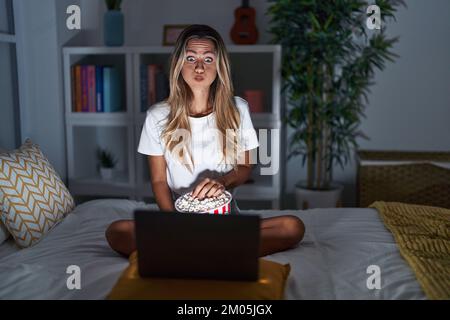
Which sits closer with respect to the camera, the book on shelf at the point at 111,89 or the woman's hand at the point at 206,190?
the woman's hand at the point at 206,190

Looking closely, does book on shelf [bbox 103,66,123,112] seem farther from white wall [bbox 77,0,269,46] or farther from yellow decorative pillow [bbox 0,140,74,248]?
yellow decorative pillow [bbox 0,140,74,248]

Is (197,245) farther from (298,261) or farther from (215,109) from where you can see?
(215,109)

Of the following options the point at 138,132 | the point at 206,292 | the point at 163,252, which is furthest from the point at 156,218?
the point at 138,132

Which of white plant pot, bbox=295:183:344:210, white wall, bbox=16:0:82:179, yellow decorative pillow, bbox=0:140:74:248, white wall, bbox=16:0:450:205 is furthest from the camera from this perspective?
white wall, bbox=16:0:450:205

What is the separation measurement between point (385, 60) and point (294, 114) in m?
0.65

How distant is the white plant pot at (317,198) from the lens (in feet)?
9.72

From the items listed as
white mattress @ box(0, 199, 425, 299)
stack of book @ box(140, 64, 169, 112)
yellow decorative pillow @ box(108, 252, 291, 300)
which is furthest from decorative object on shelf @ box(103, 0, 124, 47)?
yellow decorative pillow @ box(108, 252, 291, 300)

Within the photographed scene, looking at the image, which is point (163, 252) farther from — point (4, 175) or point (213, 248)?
point (4, 175)

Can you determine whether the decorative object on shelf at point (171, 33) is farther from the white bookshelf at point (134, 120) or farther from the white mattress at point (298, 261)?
the white mattress at point (298, 261)

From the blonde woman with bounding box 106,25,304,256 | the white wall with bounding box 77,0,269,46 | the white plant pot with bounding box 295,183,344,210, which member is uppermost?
A: the white wall with bounding box 77,0,269,46

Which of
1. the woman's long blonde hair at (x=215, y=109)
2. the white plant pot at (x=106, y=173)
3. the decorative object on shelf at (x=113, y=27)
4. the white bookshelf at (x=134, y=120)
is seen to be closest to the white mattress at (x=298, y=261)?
the woman's long blonde hair at (x=215, y=109)

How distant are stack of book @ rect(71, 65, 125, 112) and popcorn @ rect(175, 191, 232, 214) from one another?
146cm


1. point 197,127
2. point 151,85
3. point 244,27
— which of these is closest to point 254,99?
point 244,27

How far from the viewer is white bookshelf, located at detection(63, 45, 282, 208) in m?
2.84
